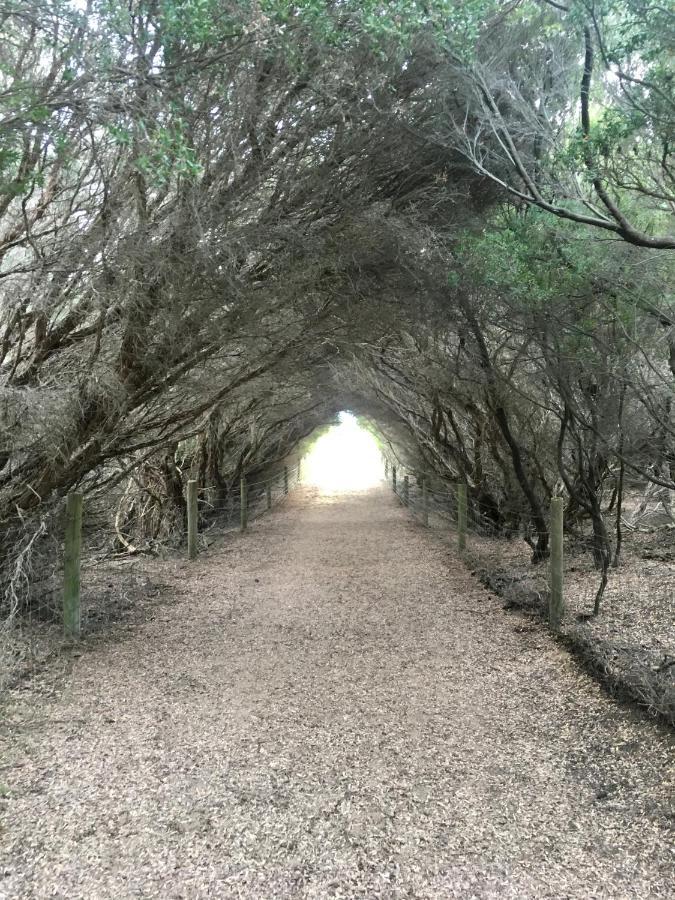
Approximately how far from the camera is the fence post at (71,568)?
550cm

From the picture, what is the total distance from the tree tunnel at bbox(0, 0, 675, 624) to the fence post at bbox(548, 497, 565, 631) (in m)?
0.68

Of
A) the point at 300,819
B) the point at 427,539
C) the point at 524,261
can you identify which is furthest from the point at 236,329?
the point at 427,539

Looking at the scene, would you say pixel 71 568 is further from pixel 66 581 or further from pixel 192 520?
pixel 192 520

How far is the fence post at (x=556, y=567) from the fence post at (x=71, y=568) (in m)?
3.99

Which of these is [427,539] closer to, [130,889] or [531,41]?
[531,41]

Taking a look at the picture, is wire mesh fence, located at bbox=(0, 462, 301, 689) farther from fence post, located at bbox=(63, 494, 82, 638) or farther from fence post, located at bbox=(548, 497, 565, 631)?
fence post, located at bbox=(548, 497, 565, 631)

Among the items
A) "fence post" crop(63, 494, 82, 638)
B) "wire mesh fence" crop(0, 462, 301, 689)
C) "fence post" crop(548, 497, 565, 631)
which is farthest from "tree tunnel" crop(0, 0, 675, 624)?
"fence post" crop(548, 497, 565, 631)

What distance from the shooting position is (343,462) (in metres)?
48.4

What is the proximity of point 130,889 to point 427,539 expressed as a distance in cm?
988

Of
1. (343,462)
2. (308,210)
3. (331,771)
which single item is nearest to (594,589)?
(331,771)

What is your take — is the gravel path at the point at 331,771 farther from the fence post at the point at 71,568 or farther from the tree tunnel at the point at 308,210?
the tree tunnel at the point at 308,210

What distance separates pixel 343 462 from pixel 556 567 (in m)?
42.6

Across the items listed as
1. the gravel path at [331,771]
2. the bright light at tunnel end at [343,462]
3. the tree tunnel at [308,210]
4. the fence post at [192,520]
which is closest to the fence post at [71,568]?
the tree tunnel at [308,210]

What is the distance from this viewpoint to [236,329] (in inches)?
228
